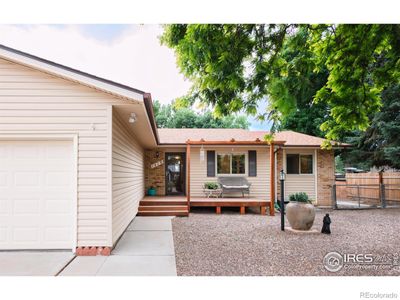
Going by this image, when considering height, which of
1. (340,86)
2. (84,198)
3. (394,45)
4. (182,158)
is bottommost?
(84,198)

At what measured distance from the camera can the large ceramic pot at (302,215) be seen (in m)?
6.82

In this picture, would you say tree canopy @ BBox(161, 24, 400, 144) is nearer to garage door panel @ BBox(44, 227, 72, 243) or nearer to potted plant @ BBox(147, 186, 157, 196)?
garage door panel @ BBox(44, 227, 72, 243)

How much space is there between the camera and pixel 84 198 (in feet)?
15.6

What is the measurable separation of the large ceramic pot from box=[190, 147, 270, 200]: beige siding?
14.5 ft

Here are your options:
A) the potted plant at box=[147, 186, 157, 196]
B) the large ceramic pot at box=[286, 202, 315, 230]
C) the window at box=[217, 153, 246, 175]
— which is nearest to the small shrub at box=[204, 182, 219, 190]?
the window at box=[217, 153, 246, 175]

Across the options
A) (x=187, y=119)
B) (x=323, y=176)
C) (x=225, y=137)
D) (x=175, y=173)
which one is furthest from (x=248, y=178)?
(x=187, y=119)

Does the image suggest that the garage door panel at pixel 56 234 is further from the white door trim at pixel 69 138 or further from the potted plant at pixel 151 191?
the potted plant at pixel 151 191

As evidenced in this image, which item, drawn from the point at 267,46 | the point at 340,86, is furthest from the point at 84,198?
the point at 340,86

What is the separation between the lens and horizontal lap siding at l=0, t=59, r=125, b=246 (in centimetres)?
474

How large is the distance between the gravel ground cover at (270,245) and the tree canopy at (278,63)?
2453 mm

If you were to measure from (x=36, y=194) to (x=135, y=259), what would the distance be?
6.75 ft
